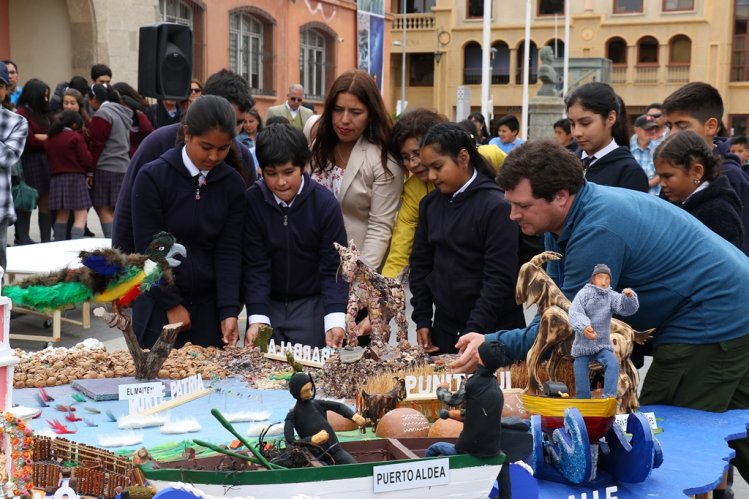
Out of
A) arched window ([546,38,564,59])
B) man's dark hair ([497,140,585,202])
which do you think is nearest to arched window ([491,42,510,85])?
arched window ([546,38,564,59])

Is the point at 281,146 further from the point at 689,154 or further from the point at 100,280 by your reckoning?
the point at 689,154

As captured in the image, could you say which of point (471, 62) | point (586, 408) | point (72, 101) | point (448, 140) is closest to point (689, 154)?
point (448, 140)

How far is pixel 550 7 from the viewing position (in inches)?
1503

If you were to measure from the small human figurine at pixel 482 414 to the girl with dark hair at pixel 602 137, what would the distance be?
212 cm

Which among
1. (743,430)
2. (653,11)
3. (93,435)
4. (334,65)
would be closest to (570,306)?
(743,430)

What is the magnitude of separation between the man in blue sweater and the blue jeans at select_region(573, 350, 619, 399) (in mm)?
352

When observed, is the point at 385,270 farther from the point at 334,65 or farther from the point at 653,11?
the point at 653,11

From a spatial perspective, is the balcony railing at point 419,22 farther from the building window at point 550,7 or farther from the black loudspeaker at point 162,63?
the black loudspeaker at point 162,63

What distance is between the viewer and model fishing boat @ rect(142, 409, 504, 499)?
6.81 feet

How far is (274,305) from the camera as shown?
13.0ft

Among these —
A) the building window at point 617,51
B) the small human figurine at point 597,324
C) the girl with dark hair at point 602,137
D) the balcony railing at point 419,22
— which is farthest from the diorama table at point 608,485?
the balcony railing at point 419,22

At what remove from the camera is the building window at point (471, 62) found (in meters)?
38.3

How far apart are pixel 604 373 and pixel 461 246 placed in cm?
137

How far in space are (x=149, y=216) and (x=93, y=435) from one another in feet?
3.75
